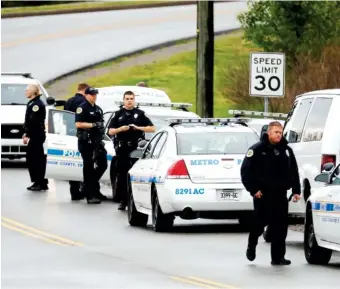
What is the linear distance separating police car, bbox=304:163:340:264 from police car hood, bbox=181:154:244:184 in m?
3.13

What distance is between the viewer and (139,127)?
81.3 ft

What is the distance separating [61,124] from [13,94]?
7.78 m

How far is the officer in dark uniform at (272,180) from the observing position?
684 inches

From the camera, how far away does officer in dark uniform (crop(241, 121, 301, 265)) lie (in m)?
17.4

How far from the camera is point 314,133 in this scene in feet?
66.3

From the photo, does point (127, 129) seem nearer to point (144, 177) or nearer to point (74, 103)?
point (144, 177)

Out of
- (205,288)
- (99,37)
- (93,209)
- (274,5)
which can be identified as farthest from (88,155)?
(99,37)

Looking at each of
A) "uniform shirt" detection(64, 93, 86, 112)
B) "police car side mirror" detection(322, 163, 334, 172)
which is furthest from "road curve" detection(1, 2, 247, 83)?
"police car side mirror" detection(322, 163, 334, 172)

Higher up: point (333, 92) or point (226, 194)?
point (333, 92)

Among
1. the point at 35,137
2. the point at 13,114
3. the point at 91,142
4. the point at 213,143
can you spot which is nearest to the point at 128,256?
the point at 213,143

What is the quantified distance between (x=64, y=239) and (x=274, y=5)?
→ 25.1 metres

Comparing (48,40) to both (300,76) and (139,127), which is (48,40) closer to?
(300,76)

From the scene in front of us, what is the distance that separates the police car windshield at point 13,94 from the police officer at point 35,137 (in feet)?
21.6

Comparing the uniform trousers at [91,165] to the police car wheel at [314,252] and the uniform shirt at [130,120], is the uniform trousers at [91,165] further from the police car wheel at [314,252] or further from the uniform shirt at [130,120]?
the police car wheel at [314,252]
